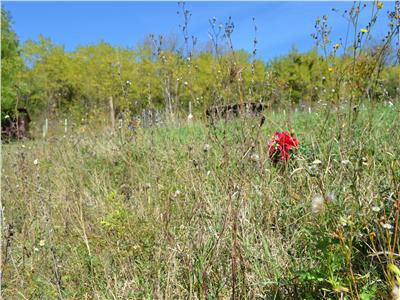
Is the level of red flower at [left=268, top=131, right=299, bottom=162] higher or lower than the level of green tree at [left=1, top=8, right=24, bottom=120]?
lower

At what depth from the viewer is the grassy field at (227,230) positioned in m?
1.35

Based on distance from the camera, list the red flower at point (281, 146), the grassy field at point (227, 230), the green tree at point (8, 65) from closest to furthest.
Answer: the grassy field at point (227, 230) < the red flower at point (281, 146) < the green tree at point (8, 65)

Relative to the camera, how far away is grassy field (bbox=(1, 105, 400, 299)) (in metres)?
1.35

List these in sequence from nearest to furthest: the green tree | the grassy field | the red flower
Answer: the grassy field, the red flower, the green tree

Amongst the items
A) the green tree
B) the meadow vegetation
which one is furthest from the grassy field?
the green tree

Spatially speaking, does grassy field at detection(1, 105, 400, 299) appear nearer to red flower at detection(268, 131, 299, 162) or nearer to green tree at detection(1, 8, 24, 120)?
red flower at detection(268, 131, 299, 162)

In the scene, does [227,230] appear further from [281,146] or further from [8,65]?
[8,65]

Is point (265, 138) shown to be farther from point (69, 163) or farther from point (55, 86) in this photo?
point (55, 86)

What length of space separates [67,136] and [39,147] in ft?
1.63

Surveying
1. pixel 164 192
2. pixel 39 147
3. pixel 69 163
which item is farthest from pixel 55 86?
pixel 164 192

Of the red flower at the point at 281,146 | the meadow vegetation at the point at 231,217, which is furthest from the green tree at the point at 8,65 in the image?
the red flower at the point at 281,146

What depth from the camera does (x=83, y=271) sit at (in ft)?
6.86

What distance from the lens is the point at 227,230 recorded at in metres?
1.90

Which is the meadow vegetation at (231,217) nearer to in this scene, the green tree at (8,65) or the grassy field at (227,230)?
the grassy field at (227,230)
